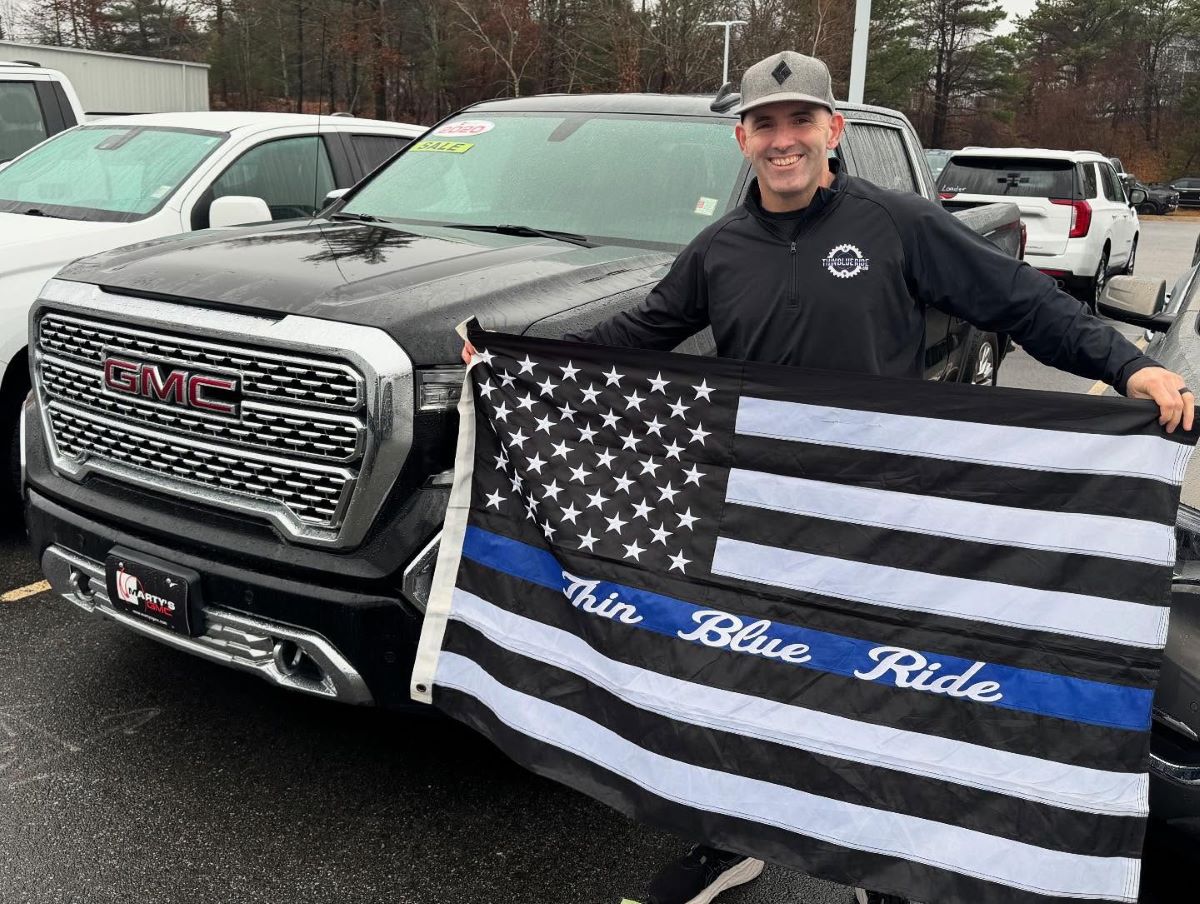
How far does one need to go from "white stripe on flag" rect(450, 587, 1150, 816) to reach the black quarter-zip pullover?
2.86 ft

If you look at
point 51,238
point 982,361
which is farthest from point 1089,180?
point 51,238

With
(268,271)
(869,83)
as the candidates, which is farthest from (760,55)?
(268,271)

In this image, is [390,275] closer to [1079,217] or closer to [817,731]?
[817,731]

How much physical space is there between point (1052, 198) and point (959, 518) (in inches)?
528

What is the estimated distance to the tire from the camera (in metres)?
6.23

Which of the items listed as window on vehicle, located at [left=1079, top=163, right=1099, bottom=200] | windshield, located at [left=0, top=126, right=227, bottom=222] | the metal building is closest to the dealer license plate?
windshield, located at [left=0, top=126, right=227, bottom=222]

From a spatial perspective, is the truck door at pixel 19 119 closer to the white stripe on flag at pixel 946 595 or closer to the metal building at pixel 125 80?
the white stripe on flag at pixel 946 595

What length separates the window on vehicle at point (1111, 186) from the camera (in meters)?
16.2

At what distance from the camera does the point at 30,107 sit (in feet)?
26.8

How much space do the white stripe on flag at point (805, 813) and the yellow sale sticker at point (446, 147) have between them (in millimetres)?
2696

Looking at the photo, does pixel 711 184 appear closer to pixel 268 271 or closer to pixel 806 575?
pixel 268 271

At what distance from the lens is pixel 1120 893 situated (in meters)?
2.41

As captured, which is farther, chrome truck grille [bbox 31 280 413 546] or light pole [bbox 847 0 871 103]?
light pole [bbox 847 0 871 103]

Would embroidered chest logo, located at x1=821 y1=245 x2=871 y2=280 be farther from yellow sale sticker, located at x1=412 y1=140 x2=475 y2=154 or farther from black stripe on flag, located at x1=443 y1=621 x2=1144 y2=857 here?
yellow sale sticker, located at x1=412 y1=140 x2=475 y2=154
